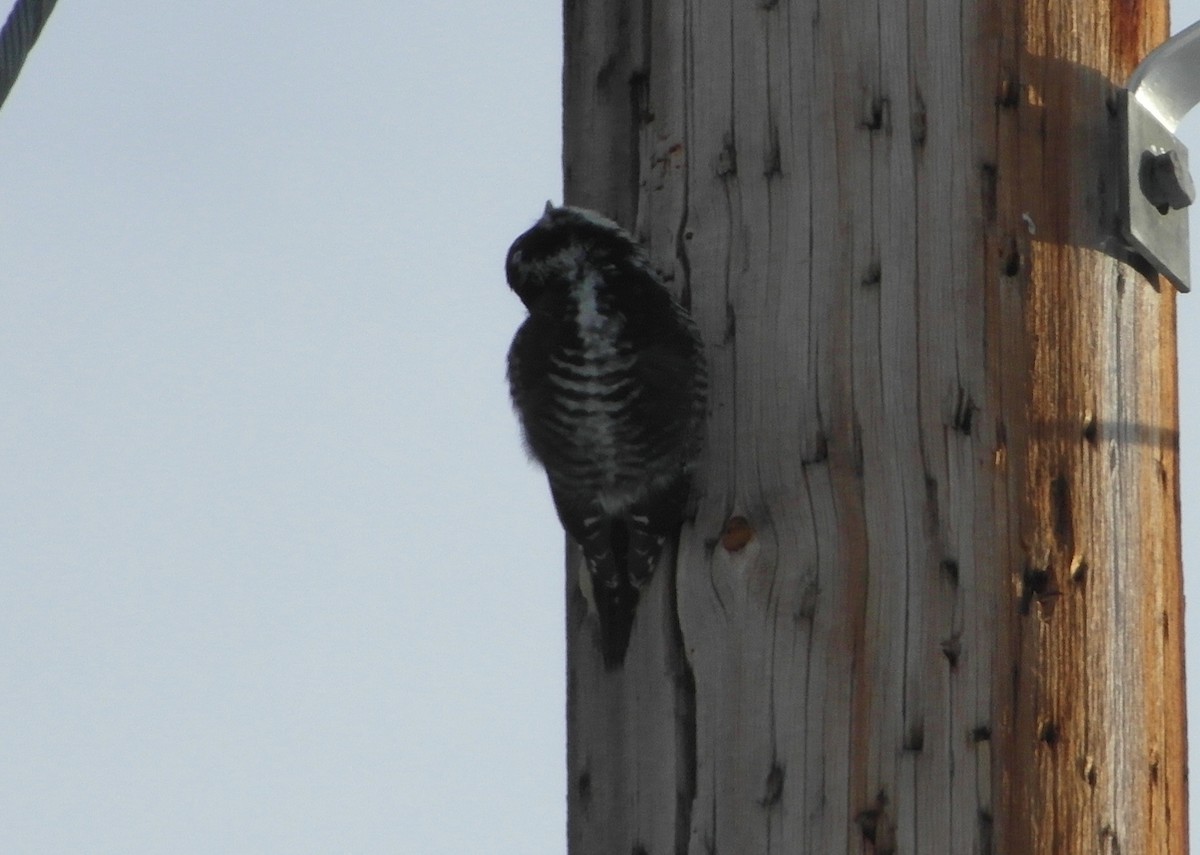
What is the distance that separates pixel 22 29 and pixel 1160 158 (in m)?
1.79

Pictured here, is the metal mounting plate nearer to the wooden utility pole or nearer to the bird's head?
the wooden utility pole

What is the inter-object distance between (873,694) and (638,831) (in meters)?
0.46

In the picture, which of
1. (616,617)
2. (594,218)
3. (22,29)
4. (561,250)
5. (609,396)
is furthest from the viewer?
(561,250)

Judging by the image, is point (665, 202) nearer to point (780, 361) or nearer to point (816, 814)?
point (780, 361)

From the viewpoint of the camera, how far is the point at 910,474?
283cm

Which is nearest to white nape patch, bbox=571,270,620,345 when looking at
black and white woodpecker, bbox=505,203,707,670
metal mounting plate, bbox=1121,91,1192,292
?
black and white woodpecker, bbox=505,203,707,670

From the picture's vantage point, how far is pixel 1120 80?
10.2 feet

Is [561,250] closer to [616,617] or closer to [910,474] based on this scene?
[616,617]

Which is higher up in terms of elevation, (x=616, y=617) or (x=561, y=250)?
(x=561, y=250)

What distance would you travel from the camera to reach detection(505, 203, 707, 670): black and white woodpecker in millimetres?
3188

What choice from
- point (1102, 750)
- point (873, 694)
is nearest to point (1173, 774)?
point (1102, 750)

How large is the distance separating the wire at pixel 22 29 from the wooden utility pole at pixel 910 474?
1055 mm

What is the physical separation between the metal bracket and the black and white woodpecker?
72 cm

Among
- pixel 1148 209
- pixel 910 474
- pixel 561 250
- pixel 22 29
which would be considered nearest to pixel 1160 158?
pixel 1148 209
